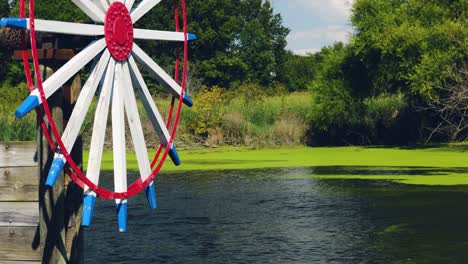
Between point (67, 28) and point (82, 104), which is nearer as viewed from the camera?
point (67, 28)

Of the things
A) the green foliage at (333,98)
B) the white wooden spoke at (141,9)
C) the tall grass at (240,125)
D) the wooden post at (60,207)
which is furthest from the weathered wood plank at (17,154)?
the green foliage at (333,98)

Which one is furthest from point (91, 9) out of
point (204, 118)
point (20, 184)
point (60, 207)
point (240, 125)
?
point (204, 118)

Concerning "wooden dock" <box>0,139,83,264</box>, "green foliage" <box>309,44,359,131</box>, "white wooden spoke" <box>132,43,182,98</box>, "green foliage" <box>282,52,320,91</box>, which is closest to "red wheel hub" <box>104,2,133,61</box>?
"white wooden spoke" <box>132,43,182,98</box>

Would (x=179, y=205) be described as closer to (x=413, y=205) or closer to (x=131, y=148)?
(x=413, y=205)

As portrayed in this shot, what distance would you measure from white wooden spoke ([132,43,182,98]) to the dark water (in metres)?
6.01

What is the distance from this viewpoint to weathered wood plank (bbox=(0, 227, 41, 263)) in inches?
268

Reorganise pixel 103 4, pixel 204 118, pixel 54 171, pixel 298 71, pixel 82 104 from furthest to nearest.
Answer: pixel 298 71
pixel 204 118
pixel 103 4
pixel 82 104
pixel 54 171

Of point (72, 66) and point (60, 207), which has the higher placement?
point (72, 66)

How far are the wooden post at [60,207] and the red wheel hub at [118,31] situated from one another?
642 millimetres

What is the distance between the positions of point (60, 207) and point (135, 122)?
0.94m

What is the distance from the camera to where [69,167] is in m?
6.56

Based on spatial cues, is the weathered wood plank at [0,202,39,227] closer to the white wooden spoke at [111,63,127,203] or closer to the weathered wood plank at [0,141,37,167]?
the weathered wood plank at [0,141,37,167]

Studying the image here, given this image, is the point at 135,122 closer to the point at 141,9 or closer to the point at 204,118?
the point at 141,9

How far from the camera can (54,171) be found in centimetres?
618
